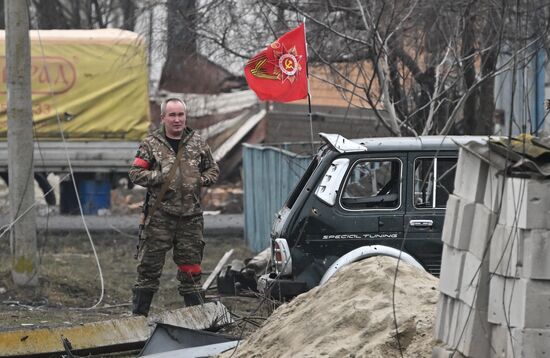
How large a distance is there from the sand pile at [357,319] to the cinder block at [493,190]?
40.8 inches

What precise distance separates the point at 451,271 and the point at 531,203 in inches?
29.0

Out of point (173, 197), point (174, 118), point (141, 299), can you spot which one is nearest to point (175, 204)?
point (173, 197)

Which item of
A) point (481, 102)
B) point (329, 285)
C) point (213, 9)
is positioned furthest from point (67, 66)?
point (329, 285)

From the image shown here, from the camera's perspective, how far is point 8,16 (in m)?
12.1

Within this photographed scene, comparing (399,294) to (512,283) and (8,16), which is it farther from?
(8,16)

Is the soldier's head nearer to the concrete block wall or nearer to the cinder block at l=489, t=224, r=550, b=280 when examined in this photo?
the concrete block wall

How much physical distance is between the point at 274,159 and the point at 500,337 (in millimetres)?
9390

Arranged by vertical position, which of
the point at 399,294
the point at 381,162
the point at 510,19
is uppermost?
the point at 510,19

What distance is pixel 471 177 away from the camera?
5867 mm

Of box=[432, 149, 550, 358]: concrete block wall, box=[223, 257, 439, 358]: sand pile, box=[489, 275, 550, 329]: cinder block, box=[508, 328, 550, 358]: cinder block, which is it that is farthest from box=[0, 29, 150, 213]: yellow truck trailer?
box=[508, 328, 550, 358]: cinder block

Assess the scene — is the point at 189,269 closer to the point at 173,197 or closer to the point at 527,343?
the point at 173,197

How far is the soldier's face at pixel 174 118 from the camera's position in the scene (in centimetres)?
947

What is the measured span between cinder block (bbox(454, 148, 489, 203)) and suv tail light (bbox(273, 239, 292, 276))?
3.58 m

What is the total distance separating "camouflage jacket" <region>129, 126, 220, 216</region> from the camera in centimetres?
941
